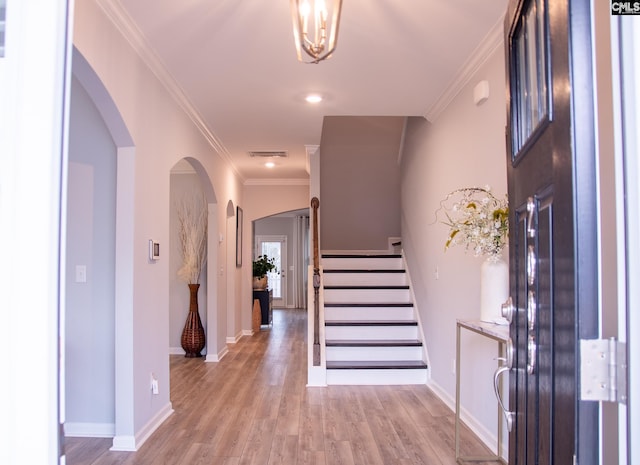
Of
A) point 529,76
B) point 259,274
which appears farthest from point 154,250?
point 259,274

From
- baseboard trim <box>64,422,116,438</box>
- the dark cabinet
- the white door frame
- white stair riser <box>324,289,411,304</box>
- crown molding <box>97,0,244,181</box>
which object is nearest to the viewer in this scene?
crown molding <box>97,0,244,181</box>

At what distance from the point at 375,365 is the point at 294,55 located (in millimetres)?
3001

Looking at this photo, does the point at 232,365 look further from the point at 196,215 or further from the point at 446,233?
the point at 446,233

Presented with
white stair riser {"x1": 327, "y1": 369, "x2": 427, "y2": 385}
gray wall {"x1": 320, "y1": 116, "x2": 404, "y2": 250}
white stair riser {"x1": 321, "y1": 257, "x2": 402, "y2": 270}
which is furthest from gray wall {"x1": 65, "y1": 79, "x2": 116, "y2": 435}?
gray wall {"x1": 320, "y1": 116, "x2": 404, "y2": 250}

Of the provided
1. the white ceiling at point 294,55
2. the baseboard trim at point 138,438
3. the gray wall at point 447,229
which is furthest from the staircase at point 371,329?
the white ceiling at point 294,55

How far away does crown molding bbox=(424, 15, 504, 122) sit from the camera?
121 inches

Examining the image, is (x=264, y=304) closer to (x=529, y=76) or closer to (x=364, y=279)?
(x=364, y=279)

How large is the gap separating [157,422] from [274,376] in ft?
5.97

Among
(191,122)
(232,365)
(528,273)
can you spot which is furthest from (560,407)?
(232,365)

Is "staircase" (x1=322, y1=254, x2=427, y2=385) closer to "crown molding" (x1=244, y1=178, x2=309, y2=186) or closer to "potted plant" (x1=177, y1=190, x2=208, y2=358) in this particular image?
"potted plant" (x1=177, y1=190, x2=208, y2=358)

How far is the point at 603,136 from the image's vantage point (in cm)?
81

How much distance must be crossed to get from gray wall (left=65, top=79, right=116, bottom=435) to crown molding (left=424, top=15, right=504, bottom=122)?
2.46m

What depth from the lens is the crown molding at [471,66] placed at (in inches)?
121

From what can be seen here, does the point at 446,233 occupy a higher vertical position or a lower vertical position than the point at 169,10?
lower
